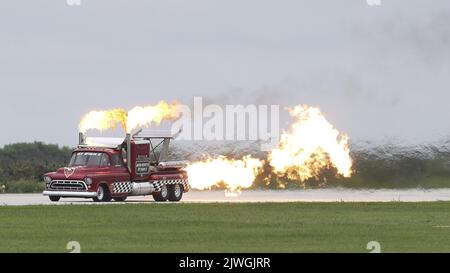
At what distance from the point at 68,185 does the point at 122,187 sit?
2.38 metres

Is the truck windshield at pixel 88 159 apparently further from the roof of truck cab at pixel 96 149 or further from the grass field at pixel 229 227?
the grass field at pixel 229 227

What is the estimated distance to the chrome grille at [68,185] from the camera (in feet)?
186

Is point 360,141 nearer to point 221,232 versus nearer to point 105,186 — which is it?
point 105,186

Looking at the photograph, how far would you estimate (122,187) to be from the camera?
58.3 m

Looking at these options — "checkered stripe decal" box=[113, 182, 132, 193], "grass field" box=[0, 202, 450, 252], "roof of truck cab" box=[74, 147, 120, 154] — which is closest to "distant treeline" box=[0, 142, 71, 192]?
"roof of truck cab" box=[74, 147, 120, 154]

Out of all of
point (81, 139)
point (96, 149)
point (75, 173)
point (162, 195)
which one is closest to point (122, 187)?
point (96, 149)

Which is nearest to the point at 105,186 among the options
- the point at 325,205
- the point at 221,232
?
the point at 325,205

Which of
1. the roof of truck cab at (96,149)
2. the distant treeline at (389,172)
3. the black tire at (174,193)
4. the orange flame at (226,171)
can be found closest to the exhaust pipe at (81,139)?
the roof of truck cab at (96,149)

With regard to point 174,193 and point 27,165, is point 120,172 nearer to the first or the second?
point 174,193

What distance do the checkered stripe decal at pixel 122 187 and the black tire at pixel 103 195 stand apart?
333 mm
